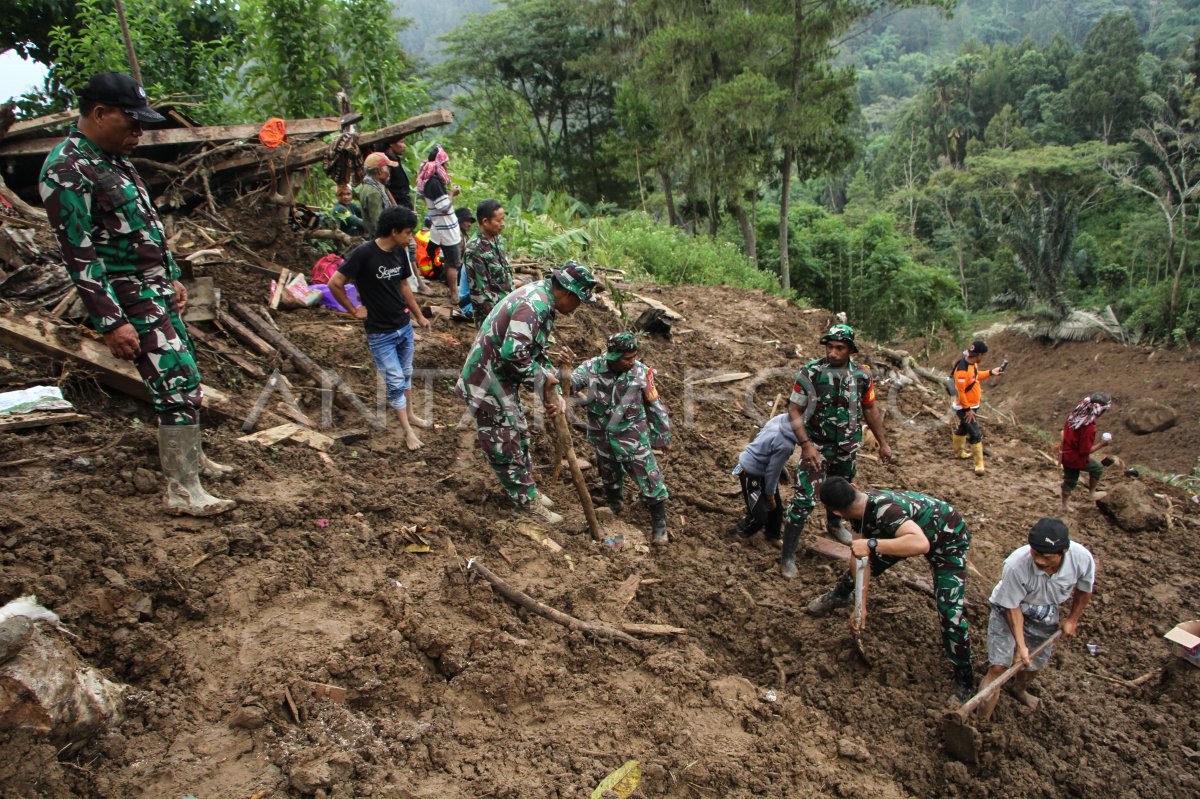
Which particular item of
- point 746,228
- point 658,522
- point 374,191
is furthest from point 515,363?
point 746,228

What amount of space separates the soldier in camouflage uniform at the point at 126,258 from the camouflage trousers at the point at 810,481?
394cm

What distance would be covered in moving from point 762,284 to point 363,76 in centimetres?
1096

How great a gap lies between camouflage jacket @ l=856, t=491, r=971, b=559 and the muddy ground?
0.87 metres

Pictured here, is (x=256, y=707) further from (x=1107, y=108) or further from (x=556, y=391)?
(x=1107, y=108)

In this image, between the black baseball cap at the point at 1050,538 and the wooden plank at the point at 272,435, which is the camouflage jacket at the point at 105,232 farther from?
the black baseball cap at the point at 1050,538

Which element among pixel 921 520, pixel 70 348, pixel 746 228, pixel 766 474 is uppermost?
pixel 70 348

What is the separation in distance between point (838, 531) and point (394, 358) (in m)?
4.02

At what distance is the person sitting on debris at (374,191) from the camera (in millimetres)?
7566

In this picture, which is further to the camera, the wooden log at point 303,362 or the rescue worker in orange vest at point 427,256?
the rescue worker in orange vest at point 427,256

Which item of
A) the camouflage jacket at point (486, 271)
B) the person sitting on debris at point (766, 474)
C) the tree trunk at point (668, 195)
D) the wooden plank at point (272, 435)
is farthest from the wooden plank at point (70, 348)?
the tree trunk at point (668, 195)

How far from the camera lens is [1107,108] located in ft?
142

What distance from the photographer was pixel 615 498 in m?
5.91

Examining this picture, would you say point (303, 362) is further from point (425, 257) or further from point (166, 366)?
point (425, 257)

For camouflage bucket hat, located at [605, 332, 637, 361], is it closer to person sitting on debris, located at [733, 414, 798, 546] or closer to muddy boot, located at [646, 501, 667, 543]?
muddy boot, located at [646, 501, 667, 543]
